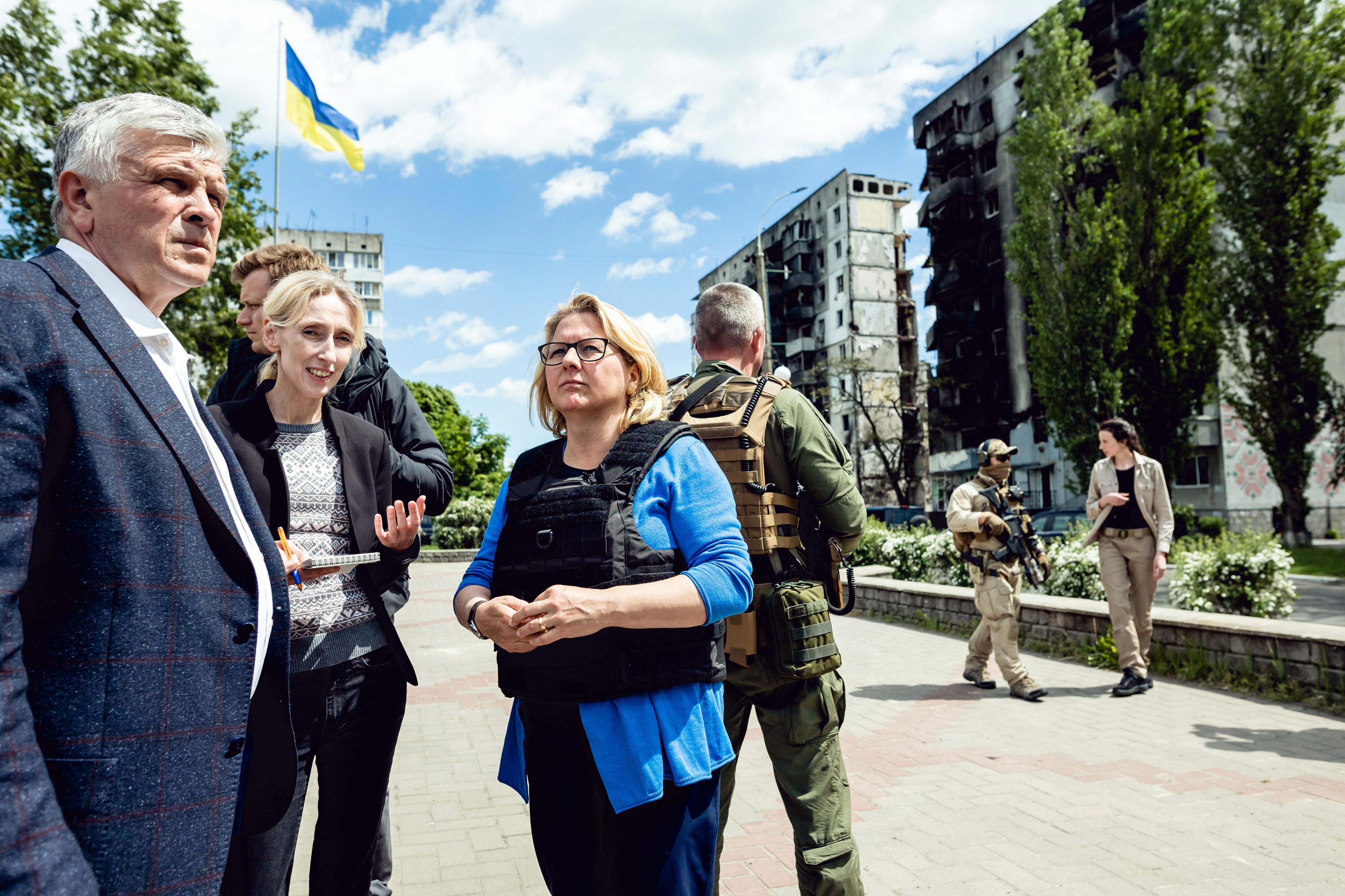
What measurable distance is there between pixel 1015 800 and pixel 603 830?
340 centimetres

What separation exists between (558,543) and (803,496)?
1406mm

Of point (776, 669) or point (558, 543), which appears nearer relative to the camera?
point (558, 543)

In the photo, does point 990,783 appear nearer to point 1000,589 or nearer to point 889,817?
point 889,817

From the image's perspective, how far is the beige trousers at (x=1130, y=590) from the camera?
22.8 ft

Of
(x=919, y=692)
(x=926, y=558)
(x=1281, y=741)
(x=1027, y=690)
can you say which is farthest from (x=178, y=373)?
(x=926, y=558)

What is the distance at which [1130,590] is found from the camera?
717cm

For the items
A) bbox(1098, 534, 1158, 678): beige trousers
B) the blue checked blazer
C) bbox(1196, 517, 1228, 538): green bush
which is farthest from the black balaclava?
bbox(1196, 517, 1228, 538): green bush

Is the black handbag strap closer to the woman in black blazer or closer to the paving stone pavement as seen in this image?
Result: the woman in black blazer

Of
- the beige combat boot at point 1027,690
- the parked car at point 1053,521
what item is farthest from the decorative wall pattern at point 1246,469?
the beige combat boot at point 1027,690

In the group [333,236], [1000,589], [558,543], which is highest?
[333,236]

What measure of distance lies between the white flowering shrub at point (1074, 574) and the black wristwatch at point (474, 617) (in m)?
8.63

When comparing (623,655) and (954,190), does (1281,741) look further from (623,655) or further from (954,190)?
(954,190)

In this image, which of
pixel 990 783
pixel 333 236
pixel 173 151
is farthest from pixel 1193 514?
pixel 333 236

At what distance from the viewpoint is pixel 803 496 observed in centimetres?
319
